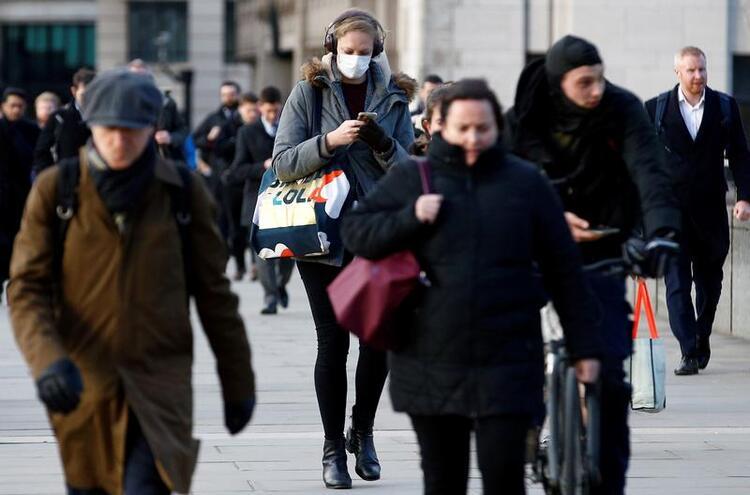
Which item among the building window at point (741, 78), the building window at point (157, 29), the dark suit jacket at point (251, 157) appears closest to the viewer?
the dark suit jacket at point (251, 157)

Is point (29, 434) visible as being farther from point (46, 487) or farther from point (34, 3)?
point (34, 3)

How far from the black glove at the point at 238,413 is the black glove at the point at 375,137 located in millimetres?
2301

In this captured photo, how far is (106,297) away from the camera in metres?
5.17

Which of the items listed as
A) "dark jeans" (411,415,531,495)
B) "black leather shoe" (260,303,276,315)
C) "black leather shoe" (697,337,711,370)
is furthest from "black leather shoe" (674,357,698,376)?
"dark jeans" (411,415,531,495)

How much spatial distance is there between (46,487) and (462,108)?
302cm

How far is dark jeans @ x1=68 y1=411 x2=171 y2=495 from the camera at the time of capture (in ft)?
16.9

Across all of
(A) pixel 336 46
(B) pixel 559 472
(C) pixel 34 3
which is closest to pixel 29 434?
(A) pixel 336 46

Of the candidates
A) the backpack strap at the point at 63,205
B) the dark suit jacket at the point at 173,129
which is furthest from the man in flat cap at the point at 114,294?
the dark suit jacket at the point at 173,129

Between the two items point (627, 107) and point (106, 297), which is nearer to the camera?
point (106, 297)

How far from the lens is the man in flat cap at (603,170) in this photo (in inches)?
248

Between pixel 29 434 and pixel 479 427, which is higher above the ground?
pixel 479 427

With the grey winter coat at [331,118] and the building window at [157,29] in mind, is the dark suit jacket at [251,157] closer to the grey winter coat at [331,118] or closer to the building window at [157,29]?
the grey winter coat at [331,118]

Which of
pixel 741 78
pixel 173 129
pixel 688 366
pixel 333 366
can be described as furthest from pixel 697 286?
pixel 741 78

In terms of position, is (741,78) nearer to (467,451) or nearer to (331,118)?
(331,118)
